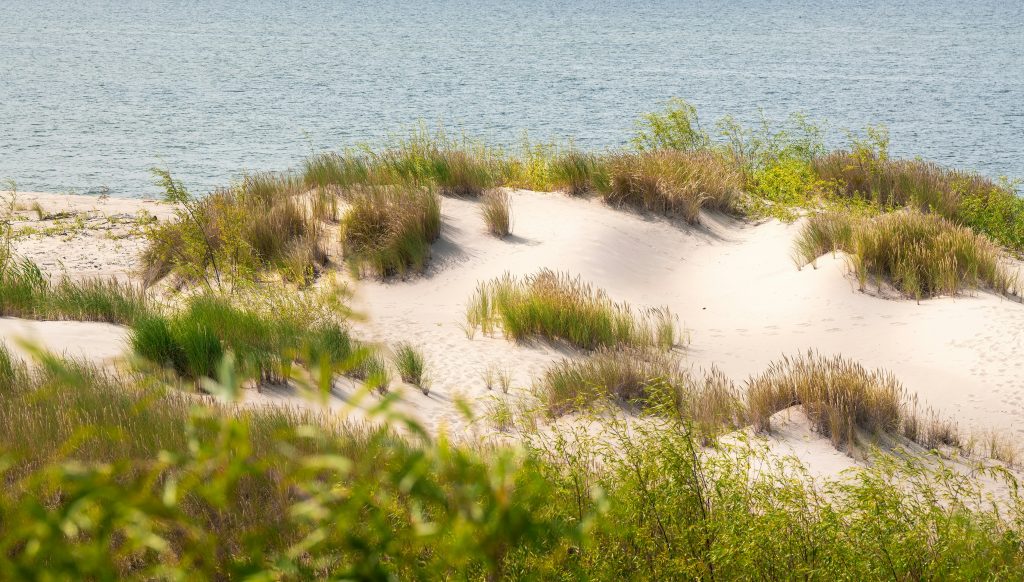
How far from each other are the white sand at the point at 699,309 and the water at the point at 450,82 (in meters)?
12.1

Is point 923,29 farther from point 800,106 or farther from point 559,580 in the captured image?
point 559,580

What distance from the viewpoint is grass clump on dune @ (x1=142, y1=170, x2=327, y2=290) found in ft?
36.7

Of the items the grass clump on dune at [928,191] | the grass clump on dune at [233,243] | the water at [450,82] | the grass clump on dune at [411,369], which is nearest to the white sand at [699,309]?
the grass clump on dune at [411,369]

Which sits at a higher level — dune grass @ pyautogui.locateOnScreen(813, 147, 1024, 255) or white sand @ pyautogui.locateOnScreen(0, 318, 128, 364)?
white sand @ pyautogui.locateOnScreen(0, 318, 128, 364)

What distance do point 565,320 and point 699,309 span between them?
2.50 m

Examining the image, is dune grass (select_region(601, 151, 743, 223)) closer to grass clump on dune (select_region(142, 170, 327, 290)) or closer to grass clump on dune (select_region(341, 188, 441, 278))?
grass clump on dune (select_region(341, 188, 441, 278))

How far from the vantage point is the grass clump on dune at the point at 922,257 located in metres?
10.5

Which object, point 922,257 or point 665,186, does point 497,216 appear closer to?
point 665,186

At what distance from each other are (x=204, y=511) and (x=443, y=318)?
6280 mm

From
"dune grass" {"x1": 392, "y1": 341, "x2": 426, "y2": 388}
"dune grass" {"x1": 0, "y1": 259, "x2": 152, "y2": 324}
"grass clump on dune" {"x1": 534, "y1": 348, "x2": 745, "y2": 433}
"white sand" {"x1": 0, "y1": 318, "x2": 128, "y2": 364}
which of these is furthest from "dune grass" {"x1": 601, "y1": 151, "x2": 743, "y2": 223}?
"white sand" {"x1": 0, "y1": 318, "x2": 128, "y2": 364}

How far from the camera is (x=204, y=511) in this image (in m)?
3.89

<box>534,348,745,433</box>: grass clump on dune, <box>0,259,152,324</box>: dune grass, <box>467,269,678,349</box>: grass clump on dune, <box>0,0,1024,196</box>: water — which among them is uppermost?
<box>0,259,152,324</box>: dune grass

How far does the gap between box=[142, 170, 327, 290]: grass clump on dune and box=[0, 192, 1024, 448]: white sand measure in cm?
92

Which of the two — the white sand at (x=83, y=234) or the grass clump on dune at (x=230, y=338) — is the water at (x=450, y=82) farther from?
the grass clump on dune at (x=230, y=338)
